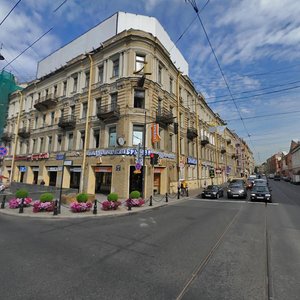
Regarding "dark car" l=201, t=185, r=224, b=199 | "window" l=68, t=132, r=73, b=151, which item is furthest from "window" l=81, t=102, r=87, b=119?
"dark car" l=201, t=185, r=224, b=199

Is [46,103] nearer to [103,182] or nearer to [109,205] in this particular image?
[103,182]

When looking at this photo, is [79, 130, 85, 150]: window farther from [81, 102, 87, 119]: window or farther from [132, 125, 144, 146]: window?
[132, 125, 144, 146]: window

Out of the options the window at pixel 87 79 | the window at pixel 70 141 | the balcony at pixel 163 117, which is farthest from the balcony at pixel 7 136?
the balcony at pixel 163 117

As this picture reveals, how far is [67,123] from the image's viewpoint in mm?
26047

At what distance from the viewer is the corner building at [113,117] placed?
22016mm

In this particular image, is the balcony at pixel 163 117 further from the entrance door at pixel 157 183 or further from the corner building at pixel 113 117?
the entrance door at pixel 157 183

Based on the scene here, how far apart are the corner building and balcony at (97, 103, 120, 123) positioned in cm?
6

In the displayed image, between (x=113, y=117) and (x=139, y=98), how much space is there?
347 centimetres

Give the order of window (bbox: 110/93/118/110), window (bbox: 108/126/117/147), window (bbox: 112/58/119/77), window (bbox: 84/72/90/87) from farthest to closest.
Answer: window (bbox: 84/72/90/87) → window (bbox: 112/58/119/77) → window (bbox: 110/93/118/110) → window (bbox: 108/126/117/147)

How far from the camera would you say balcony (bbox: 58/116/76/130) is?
26.0 m

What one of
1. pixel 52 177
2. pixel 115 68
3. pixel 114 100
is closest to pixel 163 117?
pixel 114 100

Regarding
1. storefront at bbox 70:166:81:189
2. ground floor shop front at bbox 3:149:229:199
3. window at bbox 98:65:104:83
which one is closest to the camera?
ground floor shop front at bbox 3:149:229:199

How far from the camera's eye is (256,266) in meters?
5.32

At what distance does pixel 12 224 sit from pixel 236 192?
63.9ft
